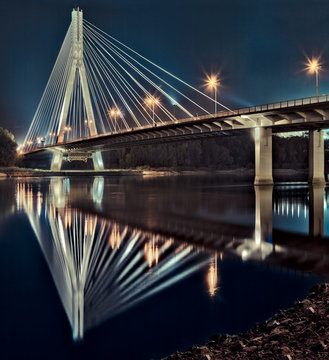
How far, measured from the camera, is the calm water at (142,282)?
17.1ft

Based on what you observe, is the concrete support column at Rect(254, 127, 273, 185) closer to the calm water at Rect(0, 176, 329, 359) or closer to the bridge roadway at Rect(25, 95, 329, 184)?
the bridge roadway at Rect(25, 95, 329, 184)

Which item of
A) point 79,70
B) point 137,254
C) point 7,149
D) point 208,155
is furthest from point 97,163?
point 137,254

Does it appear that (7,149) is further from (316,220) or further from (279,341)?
(279,341)

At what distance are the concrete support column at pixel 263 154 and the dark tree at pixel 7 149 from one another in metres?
69.3

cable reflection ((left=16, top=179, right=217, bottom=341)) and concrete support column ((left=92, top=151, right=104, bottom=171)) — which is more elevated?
concrete support column ((left=92, top=151, right=104, bottom=171))

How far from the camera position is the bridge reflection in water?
265 inches

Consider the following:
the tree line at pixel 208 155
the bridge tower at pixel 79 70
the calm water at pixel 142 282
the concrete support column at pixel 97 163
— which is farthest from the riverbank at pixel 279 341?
the tree line at pixel 208 155

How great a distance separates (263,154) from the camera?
→ 4572 centimetres

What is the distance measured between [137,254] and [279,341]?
575 cm

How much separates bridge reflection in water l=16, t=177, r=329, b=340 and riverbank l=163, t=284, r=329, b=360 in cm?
166

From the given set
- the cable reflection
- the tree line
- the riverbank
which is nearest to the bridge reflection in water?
the cable reflection

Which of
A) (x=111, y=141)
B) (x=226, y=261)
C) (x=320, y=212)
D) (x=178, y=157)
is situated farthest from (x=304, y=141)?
(x=226, y=261)

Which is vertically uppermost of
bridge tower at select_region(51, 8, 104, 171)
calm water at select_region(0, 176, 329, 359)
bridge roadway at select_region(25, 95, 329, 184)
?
bridge tower at select_region(51, 8, 104, 171)

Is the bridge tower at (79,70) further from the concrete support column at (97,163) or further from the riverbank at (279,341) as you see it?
the riverbank at (279,341)
